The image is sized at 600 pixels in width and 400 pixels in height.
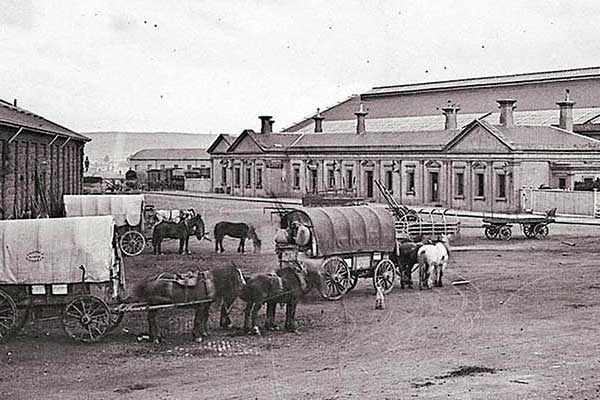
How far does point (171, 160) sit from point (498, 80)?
53.9 metres

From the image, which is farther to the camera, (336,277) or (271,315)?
(336,277)

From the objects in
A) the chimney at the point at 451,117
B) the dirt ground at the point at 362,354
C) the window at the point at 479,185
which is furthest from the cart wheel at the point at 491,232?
the chimney at the point at 451,117

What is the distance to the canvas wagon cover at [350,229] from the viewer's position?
22.7m

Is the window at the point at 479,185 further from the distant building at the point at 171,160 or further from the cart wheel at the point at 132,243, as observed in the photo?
the distant building at the point at 171,160

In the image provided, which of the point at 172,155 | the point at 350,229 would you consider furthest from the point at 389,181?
the point at 172,155

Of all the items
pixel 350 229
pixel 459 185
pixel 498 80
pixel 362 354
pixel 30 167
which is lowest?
pixel 362 354

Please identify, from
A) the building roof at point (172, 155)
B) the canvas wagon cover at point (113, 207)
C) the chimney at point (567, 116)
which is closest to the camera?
the canvas wagon cover at point (113, 207)

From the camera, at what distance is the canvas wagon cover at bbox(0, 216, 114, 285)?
1705 cm

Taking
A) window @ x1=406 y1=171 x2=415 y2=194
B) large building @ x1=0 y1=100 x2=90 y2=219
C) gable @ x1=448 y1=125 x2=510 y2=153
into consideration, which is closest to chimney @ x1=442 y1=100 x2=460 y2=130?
window @ x1=406 y1=171 x2=415 y2=194

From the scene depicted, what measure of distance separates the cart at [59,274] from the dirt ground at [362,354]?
1.37ft

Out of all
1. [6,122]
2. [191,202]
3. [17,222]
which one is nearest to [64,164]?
[6,122]

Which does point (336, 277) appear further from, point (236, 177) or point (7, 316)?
point (236, 177)

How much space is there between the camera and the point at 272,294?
18234 millimetres

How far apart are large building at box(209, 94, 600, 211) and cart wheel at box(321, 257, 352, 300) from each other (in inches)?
1253
